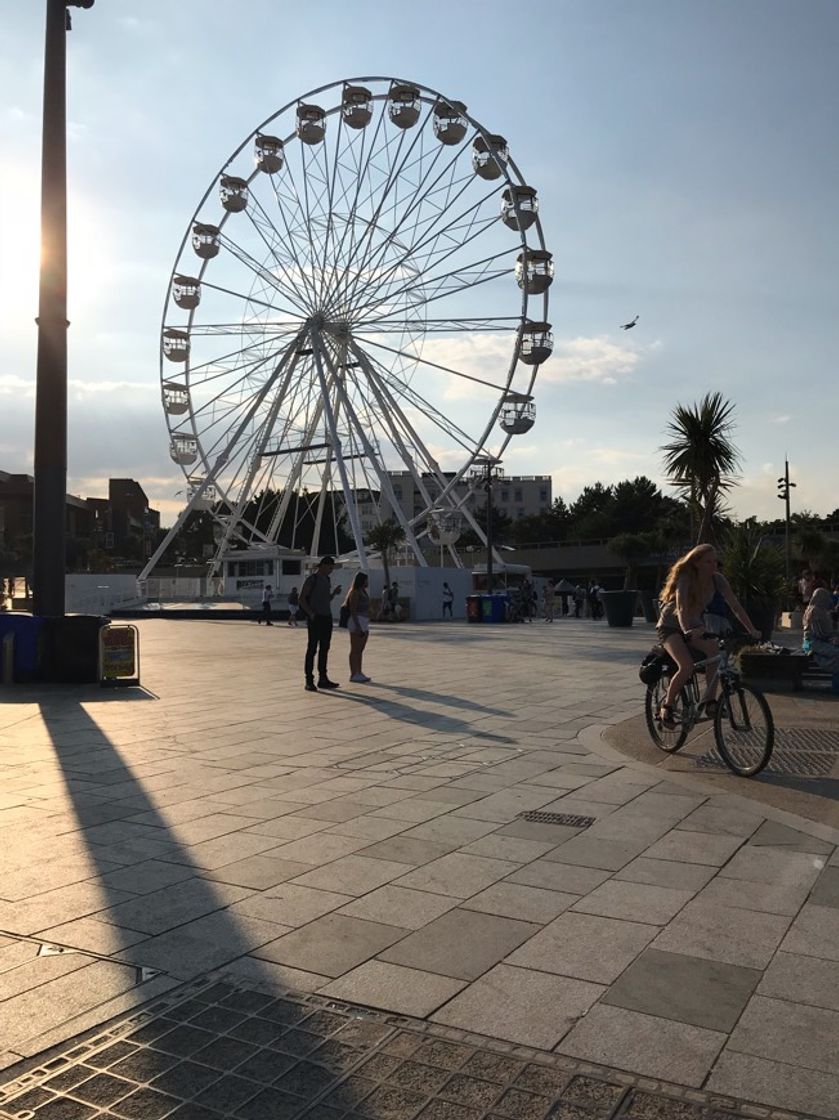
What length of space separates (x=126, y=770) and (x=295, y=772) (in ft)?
4.31

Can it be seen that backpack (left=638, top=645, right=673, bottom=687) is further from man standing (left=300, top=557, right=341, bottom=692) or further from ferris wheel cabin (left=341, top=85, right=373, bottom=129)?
ferris wheel cabin (left=341, top=85, right=373, bottom=129)

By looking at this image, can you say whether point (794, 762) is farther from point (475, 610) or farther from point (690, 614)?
point (475, 610)

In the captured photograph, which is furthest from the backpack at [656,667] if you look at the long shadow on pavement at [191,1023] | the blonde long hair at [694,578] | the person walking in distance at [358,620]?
the person walking in distance at [358,620]

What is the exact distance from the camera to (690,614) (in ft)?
25.2

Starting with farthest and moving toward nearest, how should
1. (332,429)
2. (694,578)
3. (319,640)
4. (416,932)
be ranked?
(332,429) < (319,640) < (694,578) < (416,932)

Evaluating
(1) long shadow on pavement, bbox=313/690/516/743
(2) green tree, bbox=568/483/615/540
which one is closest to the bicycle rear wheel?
(1) long shadow on pavement, bbox=313/690/516/743

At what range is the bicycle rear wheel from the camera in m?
7.92

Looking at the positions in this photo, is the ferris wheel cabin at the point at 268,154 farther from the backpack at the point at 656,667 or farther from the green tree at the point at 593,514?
the green tree at the point at 593,514

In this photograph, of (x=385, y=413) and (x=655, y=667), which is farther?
(x=385, y=413)

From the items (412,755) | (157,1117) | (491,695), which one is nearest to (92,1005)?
(157,1117)

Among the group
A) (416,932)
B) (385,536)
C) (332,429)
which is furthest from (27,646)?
(385,536)

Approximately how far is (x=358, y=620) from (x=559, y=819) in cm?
844

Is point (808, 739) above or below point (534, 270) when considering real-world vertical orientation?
below

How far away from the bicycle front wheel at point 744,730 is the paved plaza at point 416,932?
18 cm
